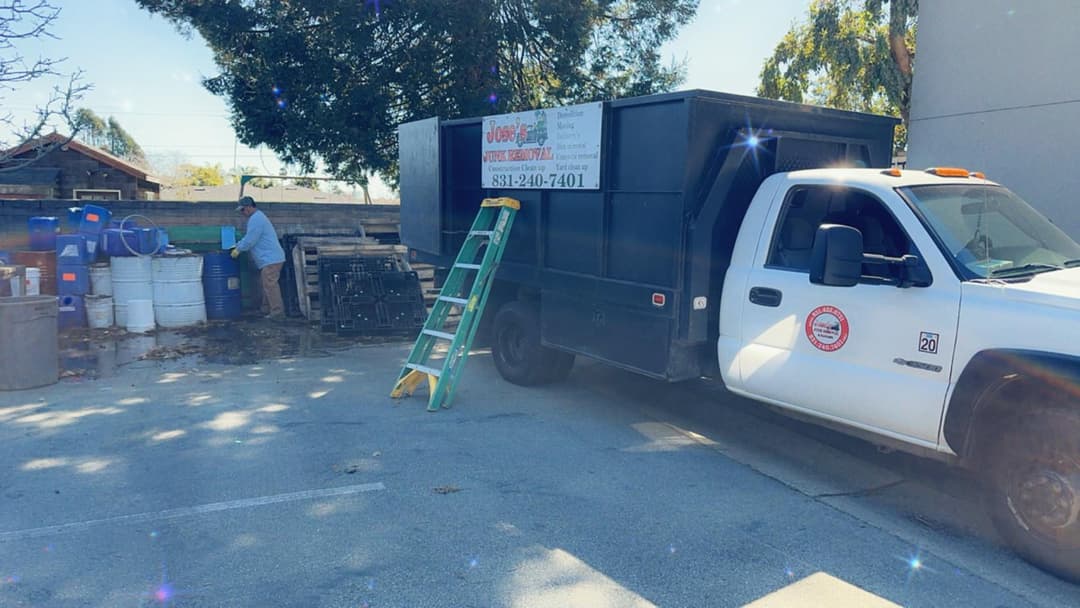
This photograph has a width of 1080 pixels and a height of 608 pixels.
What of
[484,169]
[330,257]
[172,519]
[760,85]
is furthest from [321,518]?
[760,85]

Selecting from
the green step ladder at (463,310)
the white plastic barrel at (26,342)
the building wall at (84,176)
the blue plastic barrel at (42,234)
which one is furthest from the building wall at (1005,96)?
the building wall at (84,176)

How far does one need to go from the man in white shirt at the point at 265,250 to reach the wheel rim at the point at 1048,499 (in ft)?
33.0

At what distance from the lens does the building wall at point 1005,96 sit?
8.29 meters

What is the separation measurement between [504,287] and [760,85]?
1690cm

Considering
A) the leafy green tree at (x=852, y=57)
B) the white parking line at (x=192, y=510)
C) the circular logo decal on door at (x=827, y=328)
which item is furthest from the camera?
the leafy green tree at (x=852, y=57)

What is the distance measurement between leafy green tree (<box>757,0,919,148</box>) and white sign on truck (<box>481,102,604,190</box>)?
1293 centimetres

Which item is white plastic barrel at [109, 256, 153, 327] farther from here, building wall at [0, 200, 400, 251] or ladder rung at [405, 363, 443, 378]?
ladder rung at [405, 363, 443, 378]

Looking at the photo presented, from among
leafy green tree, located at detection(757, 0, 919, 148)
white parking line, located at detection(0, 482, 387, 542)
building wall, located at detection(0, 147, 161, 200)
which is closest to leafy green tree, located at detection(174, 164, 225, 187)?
building wall, located at detection(0, 147, 161, 200)

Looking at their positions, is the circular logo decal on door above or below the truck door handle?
below

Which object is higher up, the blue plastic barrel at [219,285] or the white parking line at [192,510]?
the blue plastic barrel at [219,285]

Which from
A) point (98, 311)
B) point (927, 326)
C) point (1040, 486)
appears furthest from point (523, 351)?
point (98, 311)

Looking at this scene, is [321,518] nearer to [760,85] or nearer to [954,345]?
[954,345]

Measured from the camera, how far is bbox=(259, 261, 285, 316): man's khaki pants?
1159cm

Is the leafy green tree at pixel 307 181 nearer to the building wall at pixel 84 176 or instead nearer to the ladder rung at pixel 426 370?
the building wall at pixel 84 176
